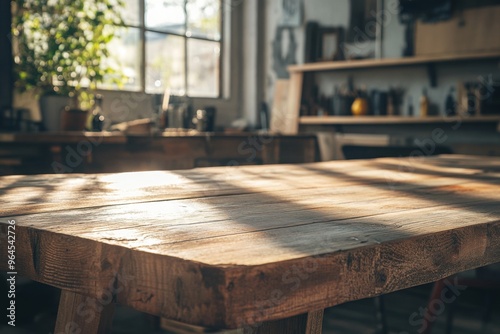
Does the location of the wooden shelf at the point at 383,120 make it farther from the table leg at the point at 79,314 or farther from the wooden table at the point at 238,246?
the table leg at the point at 79,314

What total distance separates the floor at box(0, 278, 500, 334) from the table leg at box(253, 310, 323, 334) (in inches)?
88.2

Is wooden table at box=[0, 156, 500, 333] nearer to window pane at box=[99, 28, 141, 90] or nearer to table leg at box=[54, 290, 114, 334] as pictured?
table leg at box=[54, 290, 114, 334]

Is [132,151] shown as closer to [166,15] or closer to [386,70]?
[166,15]

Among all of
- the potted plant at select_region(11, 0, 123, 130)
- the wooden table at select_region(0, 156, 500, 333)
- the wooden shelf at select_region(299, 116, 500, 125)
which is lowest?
the wooden table at select_region(0, 156, 500, 333)

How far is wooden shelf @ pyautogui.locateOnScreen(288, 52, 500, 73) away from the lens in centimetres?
468

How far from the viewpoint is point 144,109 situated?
16.8 feet

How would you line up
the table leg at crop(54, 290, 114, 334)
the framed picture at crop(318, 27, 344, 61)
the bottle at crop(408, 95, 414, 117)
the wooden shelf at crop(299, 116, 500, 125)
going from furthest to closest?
the framed picture at crop(318, 27, 344, 61), the bottle at crop(408, 95, 414, 117), the wooden shelf at crop(299, 116, 500, 125), the table leg at crop(54, 290, 114, 334)

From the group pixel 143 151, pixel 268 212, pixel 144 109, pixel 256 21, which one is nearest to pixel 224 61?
pixel 256 21

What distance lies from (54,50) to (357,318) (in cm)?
234

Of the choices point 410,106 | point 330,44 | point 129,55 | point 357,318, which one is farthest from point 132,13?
point 357,318

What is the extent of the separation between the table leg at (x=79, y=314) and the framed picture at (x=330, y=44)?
484 cm

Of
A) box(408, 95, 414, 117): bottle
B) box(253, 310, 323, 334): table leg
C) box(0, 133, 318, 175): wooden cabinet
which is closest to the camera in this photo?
box(253, 310, 323, 334): table leg

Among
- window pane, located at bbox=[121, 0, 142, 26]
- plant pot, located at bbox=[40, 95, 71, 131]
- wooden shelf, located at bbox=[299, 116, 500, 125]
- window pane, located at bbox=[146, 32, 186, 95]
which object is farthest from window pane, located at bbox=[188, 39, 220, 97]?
plant pot, located at bbox=[40, 95, 71, 131]

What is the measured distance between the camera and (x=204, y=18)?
581 cm
